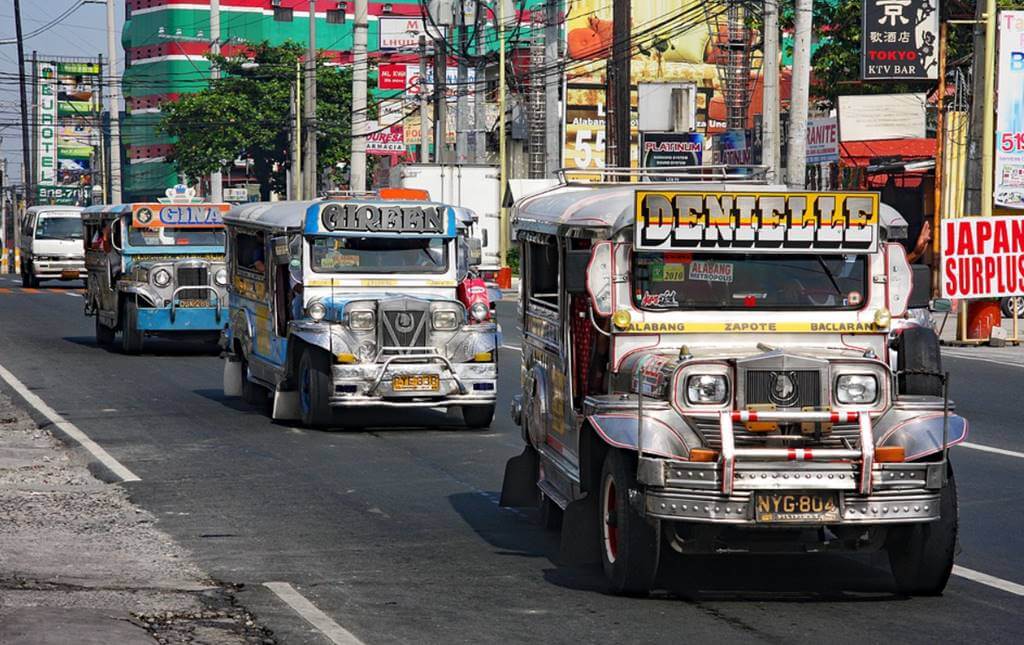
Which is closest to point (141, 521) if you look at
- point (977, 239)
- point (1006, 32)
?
point (977, 239)

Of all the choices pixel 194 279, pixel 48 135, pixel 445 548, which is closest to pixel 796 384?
pixel 445 548

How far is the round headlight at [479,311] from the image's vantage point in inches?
715

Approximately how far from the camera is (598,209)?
1020 centimetres

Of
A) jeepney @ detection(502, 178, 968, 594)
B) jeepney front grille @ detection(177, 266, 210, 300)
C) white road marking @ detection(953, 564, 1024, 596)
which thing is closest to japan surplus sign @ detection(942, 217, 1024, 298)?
jeepney front grille @ detection(177, 266, 210, 300)

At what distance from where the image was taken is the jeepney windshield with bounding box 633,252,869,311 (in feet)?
32.6

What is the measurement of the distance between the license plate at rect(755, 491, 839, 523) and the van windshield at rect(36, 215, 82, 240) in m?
46.6

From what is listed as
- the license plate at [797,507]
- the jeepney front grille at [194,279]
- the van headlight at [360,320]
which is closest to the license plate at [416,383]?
the van headlight at [360,320]

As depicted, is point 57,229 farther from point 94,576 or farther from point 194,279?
point 94,576

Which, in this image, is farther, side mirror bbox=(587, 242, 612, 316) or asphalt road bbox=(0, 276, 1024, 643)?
side mirror bbox=(587, 242, 612, 316)

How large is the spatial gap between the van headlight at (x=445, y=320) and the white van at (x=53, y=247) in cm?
3724

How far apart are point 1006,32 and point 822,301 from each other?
2195cm

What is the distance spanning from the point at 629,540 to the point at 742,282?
1807mm

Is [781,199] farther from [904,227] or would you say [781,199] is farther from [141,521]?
[141,521]

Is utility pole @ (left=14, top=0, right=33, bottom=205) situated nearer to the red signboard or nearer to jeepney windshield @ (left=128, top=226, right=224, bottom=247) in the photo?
the red signboard
